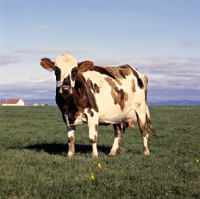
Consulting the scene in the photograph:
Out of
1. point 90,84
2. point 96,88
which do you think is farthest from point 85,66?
point 96,88

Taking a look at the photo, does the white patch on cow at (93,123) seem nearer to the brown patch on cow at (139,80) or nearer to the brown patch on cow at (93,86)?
the brown patch on cow at (93,86)

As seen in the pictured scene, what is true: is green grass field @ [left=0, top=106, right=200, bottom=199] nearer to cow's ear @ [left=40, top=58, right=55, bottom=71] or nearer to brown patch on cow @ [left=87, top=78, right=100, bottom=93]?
brown patch on cow @ [left=87, top=78, right=100, bottom=93]

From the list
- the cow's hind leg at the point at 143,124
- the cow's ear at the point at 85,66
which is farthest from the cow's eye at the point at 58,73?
the cow's hind leg at the point at 143,124

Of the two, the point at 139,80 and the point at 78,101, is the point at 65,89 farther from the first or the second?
the point at 139,80

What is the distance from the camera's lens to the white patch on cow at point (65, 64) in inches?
404

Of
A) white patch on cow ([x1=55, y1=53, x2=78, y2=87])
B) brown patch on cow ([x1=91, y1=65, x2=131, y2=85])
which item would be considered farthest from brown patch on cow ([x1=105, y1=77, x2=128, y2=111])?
white patch on cow ([x1=55, y1=53, x2=78, y2=87])

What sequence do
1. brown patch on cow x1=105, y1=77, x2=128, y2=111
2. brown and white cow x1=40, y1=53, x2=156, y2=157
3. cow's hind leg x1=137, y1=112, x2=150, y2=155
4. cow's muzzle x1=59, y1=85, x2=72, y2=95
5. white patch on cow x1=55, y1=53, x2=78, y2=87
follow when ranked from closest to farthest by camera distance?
cow's muzzle x1=59, y1=85, x2=72, y2=95
white patch on cow x1=55, y1=53, x2=78, y2=87
brown and white cow x1=40, y1=53, x2=156, y2=157
brown patch on cow x1=105, y1=77, x2=128, y2=111
cow's hind leg x1=137, y1=112, x2=150, y2=155

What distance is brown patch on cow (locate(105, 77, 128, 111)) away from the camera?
11649mm

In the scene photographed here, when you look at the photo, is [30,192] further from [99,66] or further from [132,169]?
[99,66]

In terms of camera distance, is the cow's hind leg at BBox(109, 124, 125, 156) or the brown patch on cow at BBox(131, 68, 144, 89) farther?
the brown patch on cow at BBox(131, 68, 144, 89)

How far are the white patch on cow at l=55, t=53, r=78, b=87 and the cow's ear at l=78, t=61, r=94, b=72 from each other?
0.33 meters

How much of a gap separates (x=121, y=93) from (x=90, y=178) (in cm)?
454

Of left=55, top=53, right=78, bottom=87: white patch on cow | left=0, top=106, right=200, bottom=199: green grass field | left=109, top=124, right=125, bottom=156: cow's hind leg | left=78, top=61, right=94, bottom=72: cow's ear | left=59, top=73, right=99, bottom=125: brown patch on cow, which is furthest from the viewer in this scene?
left=109, top=124, right=125, bottom=156: cow's hind leg

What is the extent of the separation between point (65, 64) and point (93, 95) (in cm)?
121
